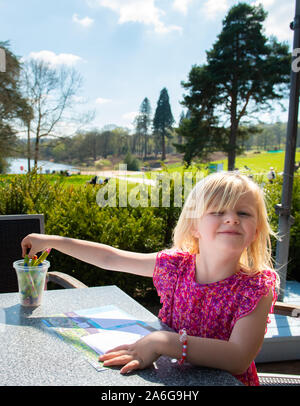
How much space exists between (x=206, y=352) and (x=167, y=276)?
0.32 meters

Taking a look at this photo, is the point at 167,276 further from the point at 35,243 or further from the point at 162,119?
the point at 162,119

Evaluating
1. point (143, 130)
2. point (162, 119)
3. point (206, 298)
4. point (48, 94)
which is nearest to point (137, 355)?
point (206, 298)

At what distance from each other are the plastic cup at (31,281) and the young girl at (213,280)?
2.9 inches

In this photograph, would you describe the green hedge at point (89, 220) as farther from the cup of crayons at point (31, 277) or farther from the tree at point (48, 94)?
the tree at point (48, 94)

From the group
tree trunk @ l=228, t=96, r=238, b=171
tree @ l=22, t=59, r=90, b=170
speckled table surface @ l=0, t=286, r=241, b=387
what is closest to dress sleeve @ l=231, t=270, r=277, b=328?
speckled table surface @ l=0, t=286, r=241, b=387

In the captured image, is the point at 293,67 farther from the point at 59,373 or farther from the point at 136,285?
the point at 59,373

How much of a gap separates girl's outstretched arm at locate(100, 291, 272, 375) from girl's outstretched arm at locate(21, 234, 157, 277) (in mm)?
382

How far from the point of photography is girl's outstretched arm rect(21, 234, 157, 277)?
100 cm

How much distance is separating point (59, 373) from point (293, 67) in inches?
77.2

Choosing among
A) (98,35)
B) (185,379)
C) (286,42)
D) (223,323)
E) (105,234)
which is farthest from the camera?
(286,42)

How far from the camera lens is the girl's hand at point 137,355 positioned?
62 cm

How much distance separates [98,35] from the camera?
1000cm

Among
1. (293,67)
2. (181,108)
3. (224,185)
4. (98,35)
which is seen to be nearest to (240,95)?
(181,108)

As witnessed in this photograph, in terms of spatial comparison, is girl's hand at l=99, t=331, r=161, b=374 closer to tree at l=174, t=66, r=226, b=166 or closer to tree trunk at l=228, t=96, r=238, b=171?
tree at l=174, t=66, r=226, b=166
